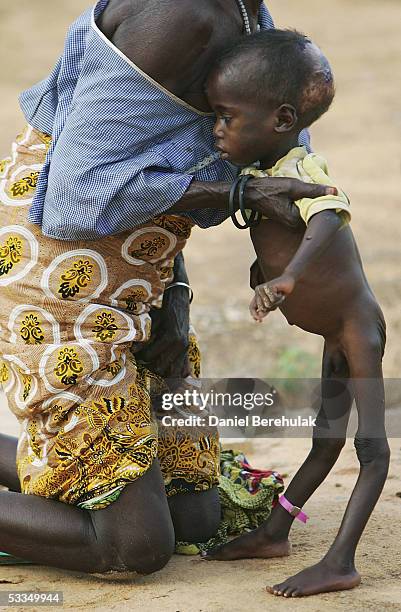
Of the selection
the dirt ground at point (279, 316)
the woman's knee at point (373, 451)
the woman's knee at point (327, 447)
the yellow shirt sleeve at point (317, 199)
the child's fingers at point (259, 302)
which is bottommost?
the dirt ground at point (279, 316)

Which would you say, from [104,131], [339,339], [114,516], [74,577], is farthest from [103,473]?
[104,131]

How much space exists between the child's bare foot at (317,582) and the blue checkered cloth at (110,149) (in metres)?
1.05

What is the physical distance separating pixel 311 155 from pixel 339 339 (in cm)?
51

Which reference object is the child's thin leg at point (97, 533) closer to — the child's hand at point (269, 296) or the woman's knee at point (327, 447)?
the woman's knee at point (327, 447)

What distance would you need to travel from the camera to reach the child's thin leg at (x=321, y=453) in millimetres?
3098

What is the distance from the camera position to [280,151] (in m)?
3.04

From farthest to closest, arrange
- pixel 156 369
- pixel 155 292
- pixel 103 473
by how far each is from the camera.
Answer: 1. pixel 156 369
2. pixel 155 292
3. pixel 103 473

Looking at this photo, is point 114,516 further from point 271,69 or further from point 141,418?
point 271,69

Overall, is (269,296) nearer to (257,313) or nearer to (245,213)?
(257,313)

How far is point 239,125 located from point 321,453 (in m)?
0.96

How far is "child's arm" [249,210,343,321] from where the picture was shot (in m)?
2.62

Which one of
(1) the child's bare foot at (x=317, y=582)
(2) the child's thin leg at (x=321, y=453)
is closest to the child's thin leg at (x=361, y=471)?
(1) the child's bare foot at (x=317, y=582)

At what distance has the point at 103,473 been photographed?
3.09 metres

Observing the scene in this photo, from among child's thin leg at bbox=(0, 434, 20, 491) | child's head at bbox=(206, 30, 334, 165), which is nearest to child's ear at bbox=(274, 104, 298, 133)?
child's head at bbox=(206, 30, 334, 165)
